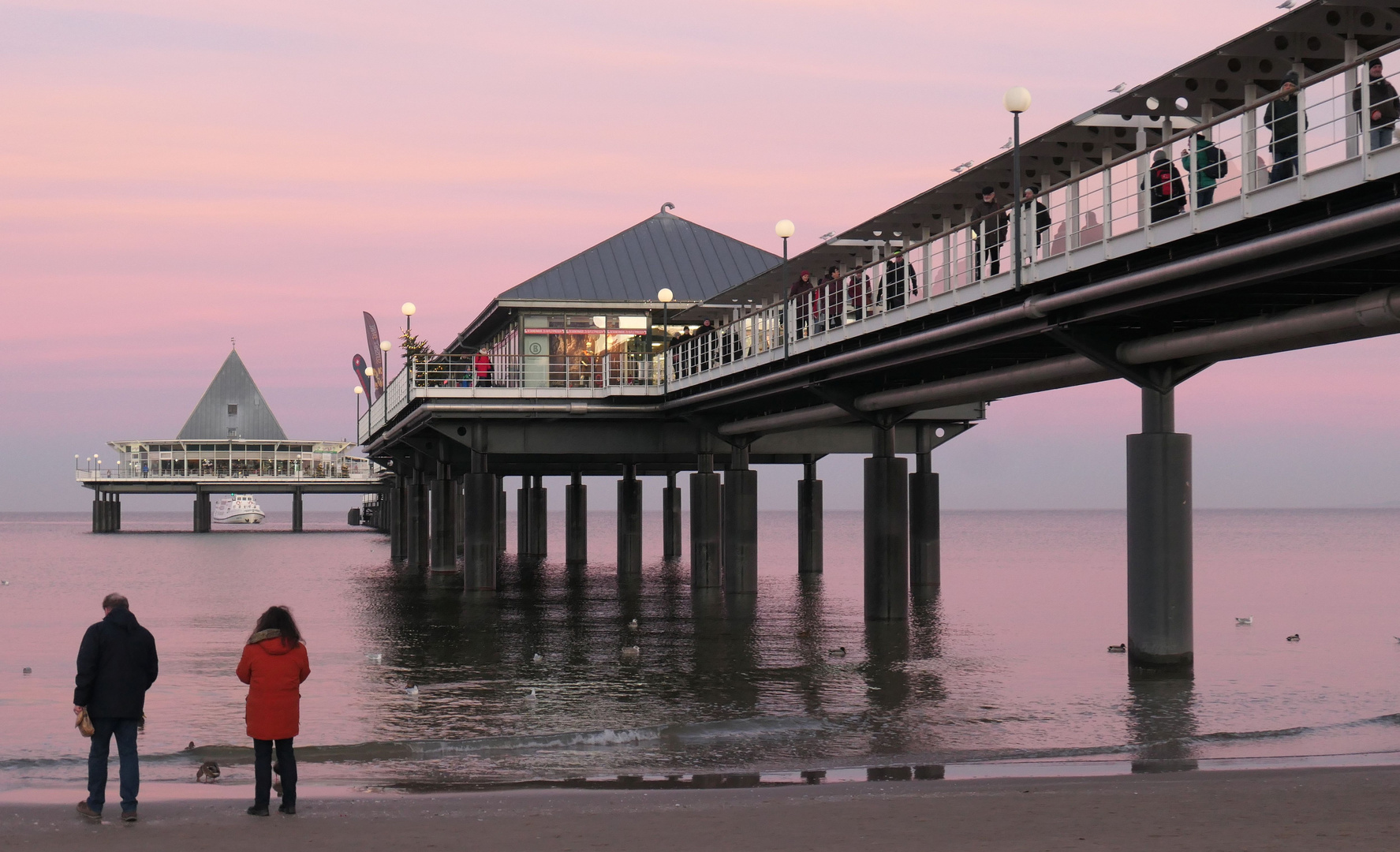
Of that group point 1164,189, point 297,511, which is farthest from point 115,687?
point 297,511

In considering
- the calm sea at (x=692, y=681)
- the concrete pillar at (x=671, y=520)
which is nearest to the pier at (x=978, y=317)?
the calm sea at (x=692, y=681)

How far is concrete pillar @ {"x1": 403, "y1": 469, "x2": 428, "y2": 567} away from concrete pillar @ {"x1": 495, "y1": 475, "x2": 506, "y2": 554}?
1015 cm

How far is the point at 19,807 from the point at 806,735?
8.58 m

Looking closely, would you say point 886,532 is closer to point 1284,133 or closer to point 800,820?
point 1284,133

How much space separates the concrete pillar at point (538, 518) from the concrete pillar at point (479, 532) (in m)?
31.6

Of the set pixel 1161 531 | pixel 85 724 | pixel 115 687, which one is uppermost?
pixel 1161 531

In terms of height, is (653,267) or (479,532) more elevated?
(653,267)

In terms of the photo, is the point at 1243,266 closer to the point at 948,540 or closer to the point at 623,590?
the point at 623,590

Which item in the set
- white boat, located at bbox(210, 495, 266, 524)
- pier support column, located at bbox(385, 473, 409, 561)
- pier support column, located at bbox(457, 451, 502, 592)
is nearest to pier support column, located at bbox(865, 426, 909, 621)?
pier support column, located at bbox(457, 451, 502, 592)

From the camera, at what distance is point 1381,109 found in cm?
1427

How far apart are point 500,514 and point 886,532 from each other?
4372 cm

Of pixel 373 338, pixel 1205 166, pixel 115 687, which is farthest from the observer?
pixel 373 338

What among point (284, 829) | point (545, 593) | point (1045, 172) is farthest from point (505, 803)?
point (545, 593)

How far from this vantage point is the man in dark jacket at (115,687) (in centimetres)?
1095
